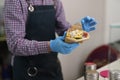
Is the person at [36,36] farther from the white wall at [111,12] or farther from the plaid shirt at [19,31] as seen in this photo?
the white wall at [111,12]

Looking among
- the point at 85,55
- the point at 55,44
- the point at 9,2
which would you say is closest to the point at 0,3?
the point at 9,2

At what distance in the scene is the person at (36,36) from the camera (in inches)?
40.8

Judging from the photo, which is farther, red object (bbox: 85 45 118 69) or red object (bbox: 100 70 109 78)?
red object (bbox: 85 45 118 69)

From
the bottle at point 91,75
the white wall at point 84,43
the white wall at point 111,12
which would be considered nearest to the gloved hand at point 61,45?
the bottle at point 91,75

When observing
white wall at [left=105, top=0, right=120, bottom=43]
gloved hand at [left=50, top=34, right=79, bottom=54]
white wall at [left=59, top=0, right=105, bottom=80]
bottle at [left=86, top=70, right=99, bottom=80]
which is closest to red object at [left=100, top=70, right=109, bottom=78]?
bottle at [left=86, top=70, right=99, bottom=80]

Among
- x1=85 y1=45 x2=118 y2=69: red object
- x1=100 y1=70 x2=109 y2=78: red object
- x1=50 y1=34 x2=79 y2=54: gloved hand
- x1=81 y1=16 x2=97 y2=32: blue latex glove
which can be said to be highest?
x1=81 y1=16 x2=97 y2=32: blue latex glove

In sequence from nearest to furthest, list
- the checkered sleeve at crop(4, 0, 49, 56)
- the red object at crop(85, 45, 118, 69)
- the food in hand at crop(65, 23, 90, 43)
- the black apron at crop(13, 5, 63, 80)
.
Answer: the food in hand at crop(65, 23, 90, 43), the checkered sleeve at crop(4, 0, 49, 56), the black apron at crop(13, 5, 63, 80), the red object at crop(85, 45, 118, 69)

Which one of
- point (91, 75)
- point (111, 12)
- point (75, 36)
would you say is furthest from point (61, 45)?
point (111, 12)

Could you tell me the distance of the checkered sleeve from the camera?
1034mm

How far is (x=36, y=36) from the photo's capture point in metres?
1.15

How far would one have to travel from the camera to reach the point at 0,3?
1453mm

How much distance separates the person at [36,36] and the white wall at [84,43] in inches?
23.0

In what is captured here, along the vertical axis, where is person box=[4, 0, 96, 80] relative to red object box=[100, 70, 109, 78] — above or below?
above

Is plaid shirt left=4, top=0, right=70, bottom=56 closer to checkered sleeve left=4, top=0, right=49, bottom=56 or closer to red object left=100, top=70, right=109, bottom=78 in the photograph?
checkered sleeve left=4, top=0, right=49, bottom=56
